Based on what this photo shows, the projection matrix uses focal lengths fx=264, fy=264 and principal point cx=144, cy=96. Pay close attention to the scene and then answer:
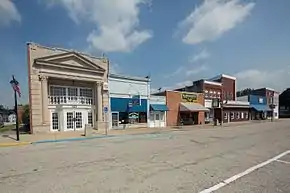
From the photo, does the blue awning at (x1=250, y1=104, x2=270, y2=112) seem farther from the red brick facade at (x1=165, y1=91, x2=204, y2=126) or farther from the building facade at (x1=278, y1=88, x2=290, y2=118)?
the building facade at (x1=278, y1=88, x2=290, y2=118)

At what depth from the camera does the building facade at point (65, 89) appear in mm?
26250

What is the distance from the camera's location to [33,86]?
2606 centimetres

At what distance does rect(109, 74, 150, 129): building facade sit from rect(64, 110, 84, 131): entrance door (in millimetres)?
3656

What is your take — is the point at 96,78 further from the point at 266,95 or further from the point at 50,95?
the point at 266,95

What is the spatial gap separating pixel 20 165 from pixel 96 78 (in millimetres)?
22103

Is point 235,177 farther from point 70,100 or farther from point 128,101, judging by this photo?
point 128,101

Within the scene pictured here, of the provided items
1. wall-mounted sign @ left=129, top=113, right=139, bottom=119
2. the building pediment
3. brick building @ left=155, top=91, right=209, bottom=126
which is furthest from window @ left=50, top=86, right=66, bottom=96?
brick building @ left=155, top=91, right=209, bottom=126

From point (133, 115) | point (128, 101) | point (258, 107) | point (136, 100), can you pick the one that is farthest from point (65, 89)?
point (258, 107)

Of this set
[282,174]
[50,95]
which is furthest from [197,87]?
[282,174]

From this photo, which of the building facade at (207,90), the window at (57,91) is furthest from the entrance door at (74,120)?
the building facade at (207,90)

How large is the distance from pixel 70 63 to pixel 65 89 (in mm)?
2950

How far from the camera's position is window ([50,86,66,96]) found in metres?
28.5

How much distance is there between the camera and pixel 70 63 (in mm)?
29125

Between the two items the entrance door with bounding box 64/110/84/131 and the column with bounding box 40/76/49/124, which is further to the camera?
the entrance door with bounding box 64/110/84/131
